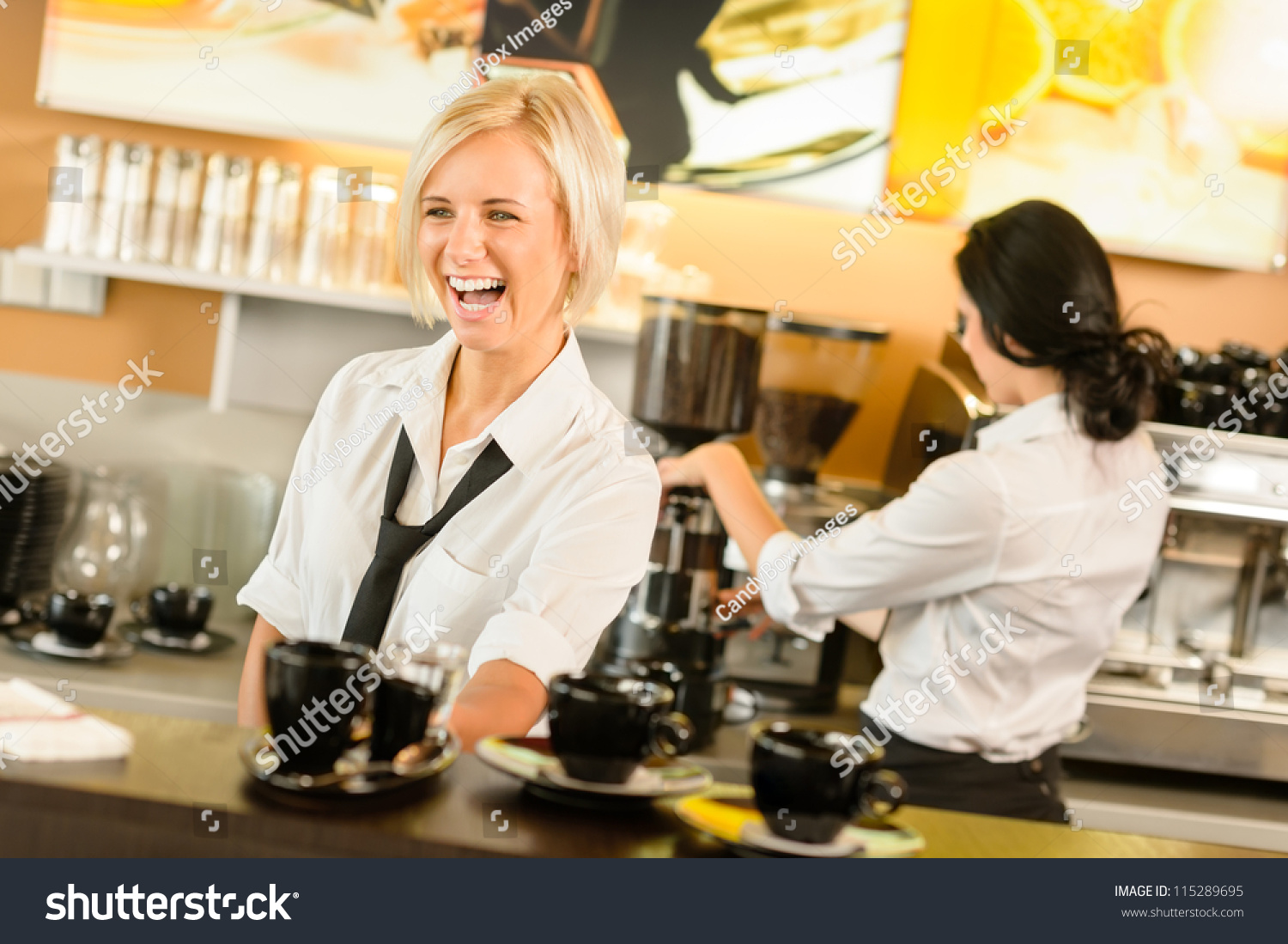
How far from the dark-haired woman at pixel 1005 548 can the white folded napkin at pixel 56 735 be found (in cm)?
42

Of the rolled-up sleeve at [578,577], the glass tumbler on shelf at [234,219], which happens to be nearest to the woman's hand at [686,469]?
the rolled-up sleeve at [578,577]

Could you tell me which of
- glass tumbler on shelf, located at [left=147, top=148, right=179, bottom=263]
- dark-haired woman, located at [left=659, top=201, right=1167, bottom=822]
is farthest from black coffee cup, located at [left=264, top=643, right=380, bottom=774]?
glass tumbler on shelf, located at [left=147, top=148, right=179, bottom=263]

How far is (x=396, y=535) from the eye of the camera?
0.46 m

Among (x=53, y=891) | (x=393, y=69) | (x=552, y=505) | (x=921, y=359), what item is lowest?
(x=53, y=891)

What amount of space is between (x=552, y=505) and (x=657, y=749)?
140 mm

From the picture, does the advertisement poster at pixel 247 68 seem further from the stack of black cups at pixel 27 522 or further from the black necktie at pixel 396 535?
the black necktie at pixel 396 535

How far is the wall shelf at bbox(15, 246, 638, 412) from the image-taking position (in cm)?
82

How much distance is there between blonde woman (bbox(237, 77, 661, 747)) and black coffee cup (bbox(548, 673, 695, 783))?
93mm

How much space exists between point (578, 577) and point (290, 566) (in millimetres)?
127

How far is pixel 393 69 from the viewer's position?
110 centimetres

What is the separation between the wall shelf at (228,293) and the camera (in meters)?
0.82

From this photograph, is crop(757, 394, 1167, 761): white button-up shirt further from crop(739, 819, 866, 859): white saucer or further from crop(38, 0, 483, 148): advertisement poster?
crop(38, 0, 483, 148): advertisement poster

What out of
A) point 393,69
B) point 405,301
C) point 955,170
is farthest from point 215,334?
point 955,170

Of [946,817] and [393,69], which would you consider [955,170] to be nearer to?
[393,69]
